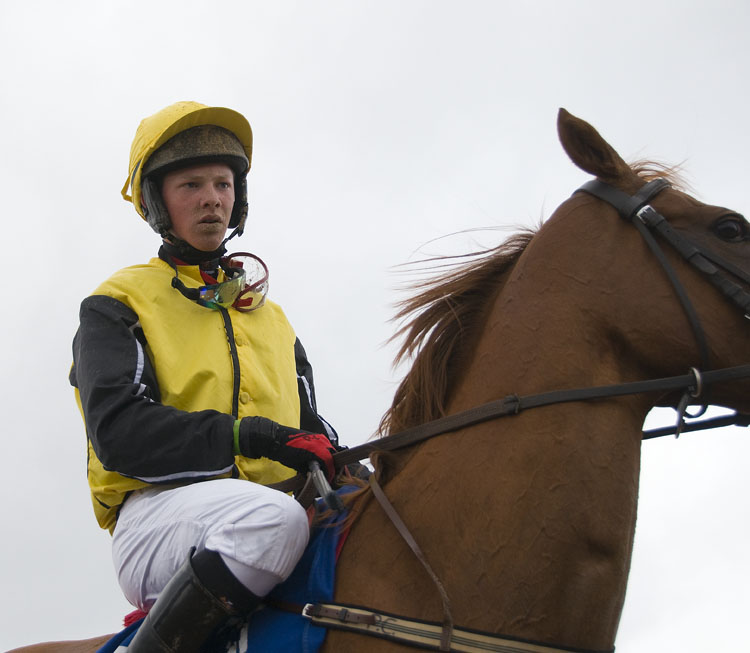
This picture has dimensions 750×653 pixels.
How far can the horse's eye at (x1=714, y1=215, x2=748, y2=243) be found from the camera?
2.94 m

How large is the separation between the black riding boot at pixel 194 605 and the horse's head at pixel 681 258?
165 centimetres

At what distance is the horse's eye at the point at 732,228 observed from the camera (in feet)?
9.64

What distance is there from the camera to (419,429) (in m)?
2.96

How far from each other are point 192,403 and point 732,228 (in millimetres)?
2266

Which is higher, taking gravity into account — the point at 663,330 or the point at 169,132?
the point at 169,132

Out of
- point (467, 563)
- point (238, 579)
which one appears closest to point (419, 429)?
point (467, 563)

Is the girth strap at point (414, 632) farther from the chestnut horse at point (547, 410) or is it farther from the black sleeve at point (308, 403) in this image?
the black sleeve at point (308, 403)

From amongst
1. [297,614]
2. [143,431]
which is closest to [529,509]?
[297,614]

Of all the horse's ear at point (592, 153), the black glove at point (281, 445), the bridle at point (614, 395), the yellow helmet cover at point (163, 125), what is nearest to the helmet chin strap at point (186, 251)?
the yellow helmet cover at point (163, 125)

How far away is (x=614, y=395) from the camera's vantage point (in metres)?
2.70

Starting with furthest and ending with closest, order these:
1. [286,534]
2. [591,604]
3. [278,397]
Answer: [278,397] → [286,534] → [591,604]

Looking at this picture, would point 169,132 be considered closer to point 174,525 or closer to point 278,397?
point 278,397

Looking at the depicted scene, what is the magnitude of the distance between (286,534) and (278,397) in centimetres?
100

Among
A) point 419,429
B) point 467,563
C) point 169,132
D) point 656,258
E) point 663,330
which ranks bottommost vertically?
point 467,563
